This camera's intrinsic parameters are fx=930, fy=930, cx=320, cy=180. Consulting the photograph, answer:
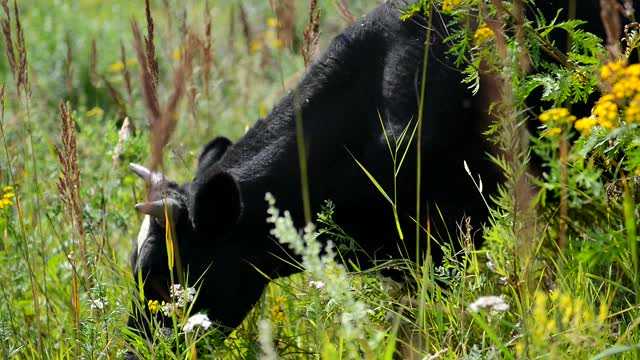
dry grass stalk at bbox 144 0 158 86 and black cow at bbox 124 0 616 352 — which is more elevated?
dry grass stalk at bbox 144 0 158 86

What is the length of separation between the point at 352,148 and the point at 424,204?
17.5 inches

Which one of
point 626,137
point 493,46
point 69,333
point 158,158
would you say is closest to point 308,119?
point 69,333

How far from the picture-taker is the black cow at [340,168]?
421cm

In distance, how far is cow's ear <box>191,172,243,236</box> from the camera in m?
4.07

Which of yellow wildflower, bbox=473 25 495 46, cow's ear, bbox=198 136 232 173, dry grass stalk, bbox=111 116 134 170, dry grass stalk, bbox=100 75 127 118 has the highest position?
yellow wildflower, bbox=473 25 495 46

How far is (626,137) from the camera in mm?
2551

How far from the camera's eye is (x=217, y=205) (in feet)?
13.7

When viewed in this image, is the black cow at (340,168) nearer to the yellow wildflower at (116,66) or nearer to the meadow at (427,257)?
the meadow at (427,257)

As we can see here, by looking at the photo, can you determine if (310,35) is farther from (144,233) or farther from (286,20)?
(144,233)

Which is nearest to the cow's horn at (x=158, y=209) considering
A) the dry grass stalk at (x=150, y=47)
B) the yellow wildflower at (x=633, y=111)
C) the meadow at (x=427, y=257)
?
the meadow at (x=427, y=257)

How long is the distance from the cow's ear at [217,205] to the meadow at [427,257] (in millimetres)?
400

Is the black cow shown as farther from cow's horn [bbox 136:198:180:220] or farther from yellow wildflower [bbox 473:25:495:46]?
yellow wildflower [bbox 473:25:495:46]

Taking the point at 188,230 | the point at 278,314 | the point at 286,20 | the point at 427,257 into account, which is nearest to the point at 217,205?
the point at 188,230

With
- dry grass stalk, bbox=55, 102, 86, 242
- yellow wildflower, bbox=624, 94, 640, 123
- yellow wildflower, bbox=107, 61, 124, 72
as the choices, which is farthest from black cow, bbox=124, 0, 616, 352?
yellow wildflower, bbox=107, 61, 124, 72
